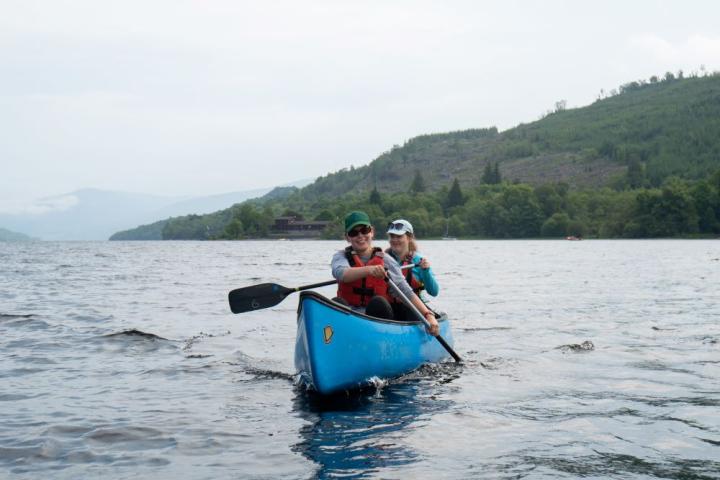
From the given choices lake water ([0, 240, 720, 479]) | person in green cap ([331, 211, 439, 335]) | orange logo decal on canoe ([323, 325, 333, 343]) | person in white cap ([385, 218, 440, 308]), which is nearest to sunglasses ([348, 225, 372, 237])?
person in green cap ([331, 211, 439, 335])

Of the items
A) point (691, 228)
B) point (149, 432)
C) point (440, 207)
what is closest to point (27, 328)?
point (149, 432)

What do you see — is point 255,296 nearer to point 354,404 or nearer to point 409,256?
point 354,404

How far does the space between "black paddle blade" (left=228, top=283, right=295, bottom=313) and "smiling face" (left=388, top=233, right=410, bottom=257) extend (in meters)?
1.94

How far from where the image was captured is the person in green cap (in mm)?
9273

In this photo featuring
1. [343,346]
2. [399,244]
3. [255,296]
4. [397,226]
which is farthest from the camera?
[397,226]

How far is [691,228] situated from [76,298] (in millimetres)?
103609

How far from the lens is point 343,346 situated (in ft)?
28.8

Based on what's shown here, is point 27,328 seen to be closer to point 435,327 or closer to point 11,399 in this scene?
point 11,399

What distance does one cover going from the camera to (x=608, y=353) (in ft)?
41.4

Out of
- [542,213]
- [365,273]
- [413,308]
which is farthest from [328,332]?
[542,213]

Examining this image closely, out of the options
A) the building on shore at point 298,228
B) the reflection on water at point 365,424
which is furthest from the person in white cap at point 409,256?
the building on shore at point 298,228

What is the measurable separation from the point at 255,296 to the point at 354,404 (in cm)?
216

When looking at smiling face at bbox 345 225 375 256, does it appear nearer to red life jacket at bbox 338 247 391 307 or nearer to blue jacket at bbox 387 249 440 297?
red life jacket at bbox 338 247 391 307

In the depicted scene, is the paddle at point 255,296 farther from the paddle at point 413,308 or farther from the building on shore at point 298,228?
the building on shore at point 298,228
